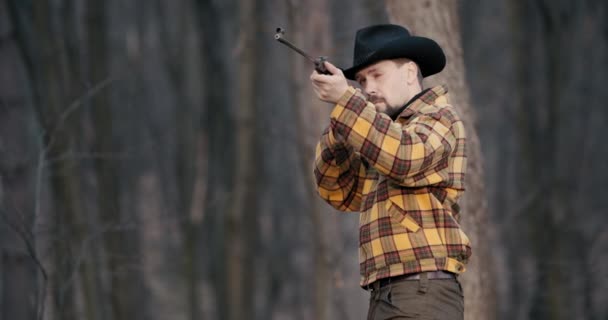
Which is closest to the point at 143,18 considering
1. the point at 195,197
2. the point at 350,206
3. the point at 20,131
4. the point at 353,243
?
the point at 195,197

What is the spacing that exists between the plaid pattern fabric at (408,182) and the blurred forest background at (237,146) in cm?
214

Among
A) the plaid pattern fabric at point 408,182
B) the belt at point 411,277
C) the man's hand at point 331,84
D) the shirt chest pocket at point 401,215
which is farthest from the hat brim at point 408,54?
the belt at point 411,277

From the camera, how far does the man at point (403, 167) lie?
159 inches

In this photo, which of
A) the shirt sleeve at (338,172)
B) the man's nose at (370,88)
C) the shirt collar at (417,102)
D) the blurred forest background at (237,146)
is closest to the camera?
the shirt collar at (417,102)

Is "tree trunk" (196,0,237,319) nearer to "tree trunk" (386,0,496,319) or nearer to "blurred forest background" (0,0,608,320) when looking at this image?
"blurred forest background" (0,0,608,320)

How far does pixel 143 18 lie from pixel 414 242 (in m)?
17.6

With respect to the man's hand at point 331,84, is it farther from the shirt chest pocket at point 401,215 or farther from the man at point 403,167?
the shirt chest pocket at point 401,215

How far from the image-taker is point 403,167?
402 cm

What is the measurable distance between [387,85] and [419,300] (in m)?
0.88

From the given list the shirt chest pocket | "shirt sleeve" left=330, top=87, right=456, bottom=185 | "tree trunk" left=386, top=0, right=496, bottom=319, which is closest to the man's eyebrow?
"shirt sleeve" left=330, top=87, right=456, bottom=185

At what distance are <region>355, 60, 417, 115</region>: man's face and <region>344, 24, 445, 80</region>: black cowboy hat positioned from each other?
33 millimetres

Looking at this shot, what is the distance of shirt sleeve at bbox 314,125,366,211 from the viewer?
458 centimetres

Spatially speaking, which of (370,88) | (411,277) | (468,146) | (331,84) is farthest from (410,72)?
(468,146)

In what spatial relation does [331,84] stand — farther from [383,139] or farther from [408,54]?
[408,54]
